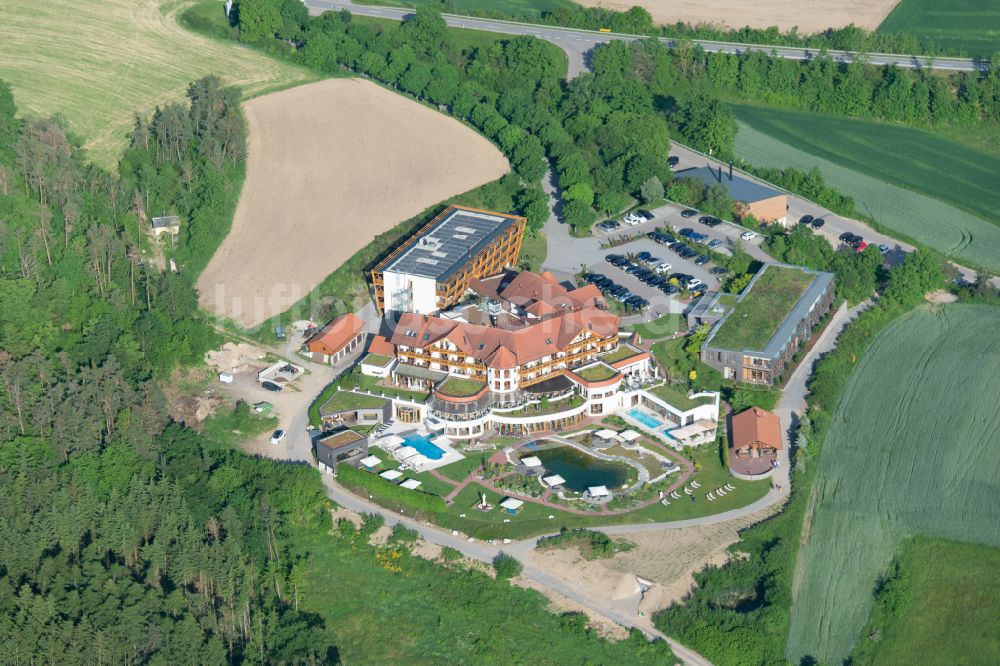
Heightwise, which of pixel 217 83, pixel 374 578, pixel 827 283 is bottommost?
pixel 374 578

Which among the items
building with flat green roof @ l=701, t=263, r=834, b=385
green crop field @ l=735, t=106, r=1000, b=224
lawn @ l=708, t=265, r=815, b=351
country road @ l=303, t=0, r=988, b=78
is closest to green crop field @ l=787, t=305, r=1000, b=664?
building with flat green roof @ l=701, t=263, r=834, b=385

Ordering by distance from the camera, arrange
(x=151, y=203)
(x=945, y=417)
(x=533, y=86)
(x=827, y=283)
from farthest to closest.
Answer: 1. (x=533, y=86)
2. (x=151, y=203)
3. (x=827, y=283)
4. (x=945, y=417)

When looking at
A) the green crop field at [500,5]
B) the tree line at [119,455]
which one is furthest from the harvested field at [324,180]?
the green crop field at [500,5]

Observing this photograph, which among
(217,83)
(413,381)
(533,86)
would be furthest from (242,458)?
(533,86)

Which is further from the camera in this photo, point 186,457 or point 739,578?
point 186,457

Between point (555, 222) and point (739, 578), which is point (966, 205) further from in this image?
point (739, 578)

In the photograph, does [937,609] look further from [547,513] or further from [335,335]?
[335,335]

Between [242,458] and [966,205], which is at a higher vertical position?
[966,205]

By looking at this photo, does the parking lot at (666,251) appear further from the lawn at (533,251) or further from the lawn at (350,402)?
the lawn at (350,402)
